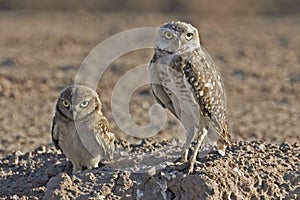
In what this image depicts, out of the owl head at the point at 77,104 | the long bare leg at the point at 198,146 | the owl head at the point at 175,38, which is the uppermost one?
the owl head at the point at 175,38

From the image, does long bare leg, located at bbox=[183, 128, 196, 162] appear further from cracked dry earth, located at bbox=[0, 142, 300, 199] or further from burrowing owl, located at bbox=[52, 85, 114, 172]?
burrowing owl, located at bbox=[52, 85, 114, 172]

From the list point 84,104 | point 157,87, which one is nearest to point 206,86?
point 157,87

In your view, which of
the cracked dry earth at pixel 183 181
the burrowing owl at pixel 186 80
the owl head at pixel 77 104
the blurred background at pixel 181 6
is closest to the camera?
the cracked dry earth at pixel 183 181

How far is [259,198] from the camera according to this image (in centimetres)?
841

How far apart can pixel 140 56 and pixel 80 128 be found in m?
12.1

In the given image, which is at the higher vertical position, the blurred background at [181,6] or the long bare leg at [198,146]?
the blurred background at [181,6]

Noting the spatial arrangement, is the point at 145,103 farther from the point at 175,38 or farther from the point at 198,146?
the point at 198,146

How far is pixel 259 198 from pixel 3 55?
13497mm

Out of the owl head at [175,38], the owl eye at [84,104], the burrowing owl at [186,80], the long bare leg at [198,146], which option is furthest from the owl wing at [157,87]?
the owl eye at [84,104]

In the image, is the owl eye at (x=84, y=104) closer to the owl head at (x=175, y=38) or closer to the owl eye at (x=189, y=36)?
the owl head at (x=175, y=38)

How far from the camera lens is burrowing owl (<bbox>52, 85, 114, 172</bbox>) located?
925cm

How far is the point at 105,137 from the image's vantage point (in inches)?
372

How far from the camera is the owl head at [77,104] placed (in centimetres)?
919

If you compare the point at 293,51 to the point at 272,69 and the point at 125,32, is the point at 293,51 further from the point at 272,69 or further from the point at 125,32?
the point at 125,32
